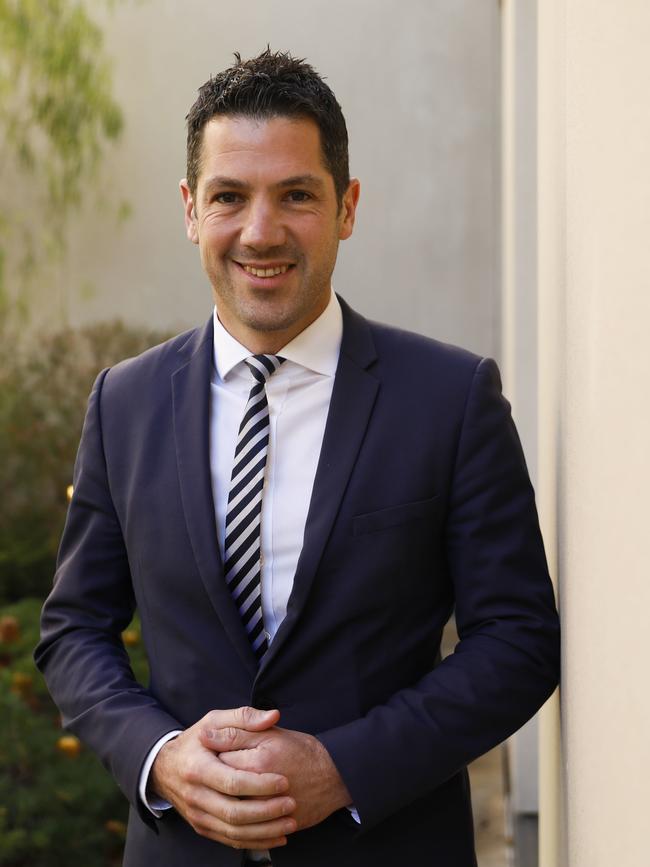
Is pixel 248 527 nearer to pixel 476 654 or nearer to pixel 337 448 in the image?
pixel 337 448

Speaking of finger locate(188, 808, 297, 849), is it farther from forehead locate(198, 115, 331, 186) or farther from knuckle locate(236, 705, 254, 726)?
forehead locate(198, 115, 331, 186)

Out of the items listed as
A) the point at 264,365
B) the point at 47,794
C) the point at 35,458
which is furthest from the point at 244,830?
the point at 35,458

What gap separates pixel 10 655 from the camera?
14.1ft

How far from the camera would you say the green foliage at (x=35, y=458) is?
5590 millimetres

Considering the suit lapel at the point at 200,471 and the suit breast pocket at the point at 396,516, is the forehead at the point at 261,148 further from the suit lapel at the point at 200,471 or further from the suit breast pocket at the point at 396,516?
the suit breast pocket at the point at 396,516

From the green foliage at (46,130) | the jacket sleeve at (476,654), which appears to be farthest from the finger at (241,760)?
the green foliage at (46,130)

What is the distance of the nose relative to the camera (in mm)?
1598

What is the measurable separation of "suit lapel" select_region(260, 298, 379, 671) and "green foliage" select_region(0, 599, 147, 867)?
2146mm

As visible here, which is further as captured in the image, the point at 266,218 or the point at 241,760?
the point at 266,218

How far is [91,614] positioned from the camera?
5.75ft

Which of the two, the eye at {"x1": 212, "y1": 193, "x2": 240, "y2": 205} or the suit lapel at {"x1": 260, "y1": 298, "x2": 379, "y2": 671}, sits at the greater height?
the eye at {"x1": 212, "y1": 193, "x2": 240, "y2": 205}

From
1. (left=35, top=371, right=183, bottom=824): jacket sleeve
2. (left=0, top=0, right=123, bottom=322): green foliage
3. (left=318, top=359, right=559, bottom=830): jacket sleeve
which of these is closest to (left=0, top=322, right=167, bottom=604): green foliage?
(left=0, top=0, right=123, bottom=322): green foliage

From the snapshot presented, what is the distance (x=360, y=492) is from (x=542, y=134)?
1146mm

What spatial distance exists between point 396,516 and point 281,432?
213 millimetres
